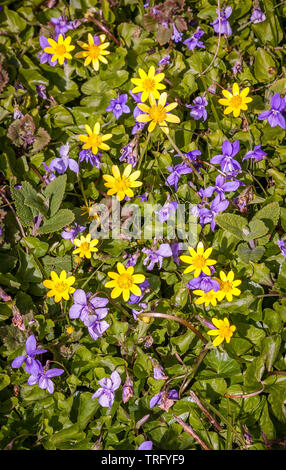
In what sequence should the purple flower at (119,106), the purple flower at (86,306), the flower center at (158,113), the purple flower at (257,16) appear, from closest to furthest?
the purple flower at (86,306), the flower center at (158,113), the purple flower at (119,106), the purple flower at (257,16)

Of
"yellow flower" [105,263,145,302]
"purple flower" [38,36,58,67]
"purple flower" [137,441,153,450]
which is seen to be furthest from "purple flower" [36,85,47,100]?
"purple flower" [137,441,153,450]

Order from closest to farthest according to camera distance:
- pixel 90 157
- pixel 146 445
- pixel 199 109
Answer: pixel 146 445 → pixel 90 157 → pixel 199 109

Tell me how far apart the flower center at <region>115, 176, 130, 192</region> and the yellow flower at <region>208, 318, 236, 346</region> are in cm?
75

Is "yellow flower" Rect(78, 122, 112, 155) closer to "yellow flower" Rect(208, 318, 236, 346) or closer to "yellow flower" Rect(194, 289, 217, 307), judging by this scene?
"yellow flower" Rect(194, 289, 217, 307)

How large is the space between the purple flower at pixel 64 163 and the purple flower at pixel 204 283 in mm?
815

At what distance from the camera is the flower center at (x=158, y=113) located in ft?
7.22

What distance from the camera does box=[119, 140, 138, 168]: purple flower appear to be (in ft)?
7.47

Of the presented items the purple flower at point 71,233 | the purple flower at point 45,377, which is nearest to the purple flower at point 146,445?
the purple flower at point 45,377

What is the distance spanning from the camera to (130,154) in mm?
2291

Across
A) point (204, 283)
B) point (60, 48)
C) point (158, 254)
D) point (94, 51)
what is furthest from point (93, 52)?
point (204, 283)

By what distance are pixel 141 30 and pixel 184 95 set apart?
1.54 feet

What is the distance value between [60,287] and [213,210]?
788mm

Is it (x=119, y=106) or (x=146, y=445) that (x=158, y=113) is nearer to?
(x=119, y=106)

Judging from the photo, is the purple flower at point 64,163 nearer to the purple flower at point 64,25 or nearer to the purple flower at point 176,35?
the purple flower at point 64,25
